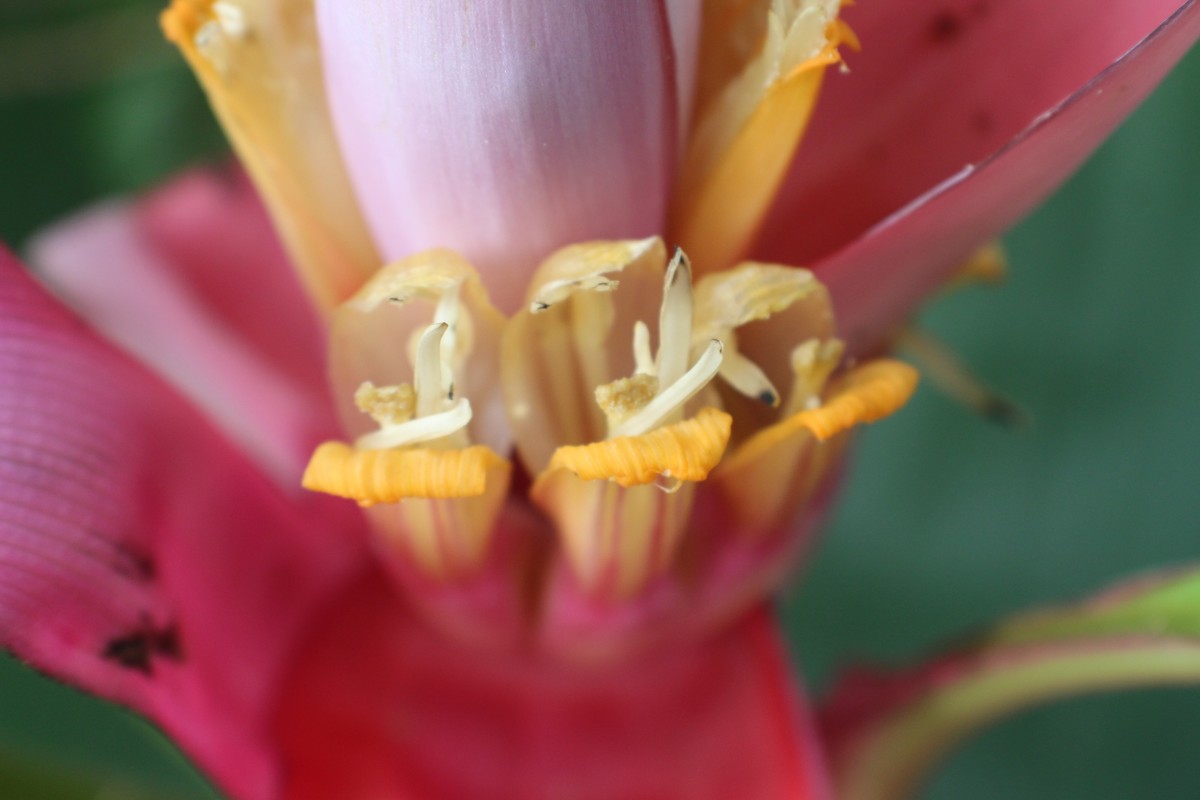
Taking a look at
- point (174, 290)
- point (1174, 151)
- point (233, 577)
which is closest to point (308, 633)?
point (233, 577)

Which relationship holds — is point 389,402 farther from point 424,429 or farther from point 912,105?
point 912,105

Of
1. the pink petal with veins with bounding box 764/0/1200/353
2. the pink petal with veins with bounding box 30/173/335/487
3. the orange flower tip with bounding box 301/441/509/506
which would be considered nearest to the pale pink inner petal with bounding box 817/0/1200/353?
the pink petal with veins with bounding box 764/0/1200/353

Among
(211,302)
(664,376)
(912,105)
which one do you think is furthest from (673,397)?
(211,302)

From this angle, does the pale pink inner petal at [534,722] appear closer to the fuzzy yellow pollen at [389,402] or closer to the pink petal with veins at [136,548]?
the pink petal with veins at [136,548]

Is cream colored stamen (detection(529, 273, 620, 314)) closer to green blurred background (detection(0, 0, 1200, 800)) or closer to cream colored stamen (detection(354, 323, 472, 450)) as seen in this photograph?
cream colored stamen (detection(354, 323, 472, 450))

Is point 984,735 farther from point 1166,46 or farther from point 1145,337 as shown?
point 1166,46
